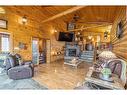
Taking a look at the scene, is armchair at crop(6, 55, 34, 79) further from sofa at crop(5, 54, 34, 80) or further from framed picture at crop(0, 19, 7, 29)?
framed picture at crop(0, 19, 7, 29)

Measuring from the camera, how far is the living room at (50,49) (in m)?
3.75

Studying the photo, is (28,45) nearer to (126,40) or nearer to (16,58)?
(16,58)

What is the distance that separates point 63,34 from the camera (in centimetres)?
1027

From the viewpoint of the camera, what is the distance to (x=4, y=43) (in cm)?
533

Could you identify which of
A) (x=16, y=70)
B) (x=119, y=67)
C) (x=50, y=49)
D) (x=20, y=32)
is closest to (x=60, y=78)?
(x=16, y=70)

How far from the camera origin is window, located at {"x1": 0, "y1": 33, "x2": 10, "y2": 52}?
5.20 metres

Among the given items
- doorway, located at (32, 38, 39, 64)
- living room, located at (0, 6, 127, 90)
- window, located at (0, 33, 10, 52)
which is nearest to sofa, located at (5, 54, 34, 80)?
living room, located at (0, 6, 127, 90)

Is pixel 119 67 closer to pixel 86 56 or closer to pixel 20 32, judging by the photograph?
pixel 20 32

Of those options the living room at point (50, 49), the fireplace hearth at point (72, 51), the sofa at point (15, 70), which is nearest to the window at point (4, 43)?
the living room at point (50, 49)

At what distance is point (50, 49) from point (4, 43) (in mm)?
3754

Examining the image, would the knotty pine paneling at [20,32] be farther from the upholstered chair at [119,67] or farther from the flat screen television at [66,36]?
the upholstered chair at [119,67]
